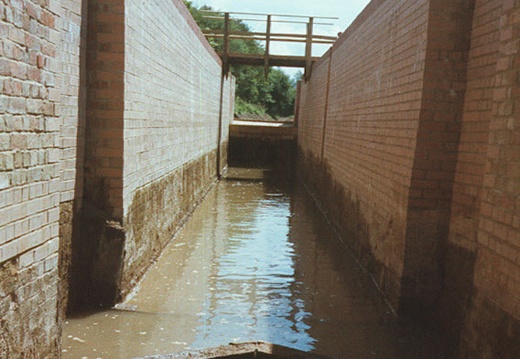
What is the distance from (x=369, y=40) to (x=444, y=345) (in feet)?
Result: 14.2

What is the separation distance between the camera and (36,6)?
8.06ft

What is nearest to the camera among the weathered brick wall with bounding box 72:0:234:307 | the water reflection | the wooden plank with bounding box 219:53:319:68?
the water reflection

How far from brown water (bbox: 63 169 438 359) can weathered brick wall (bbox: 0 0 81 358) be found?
3.08 ft

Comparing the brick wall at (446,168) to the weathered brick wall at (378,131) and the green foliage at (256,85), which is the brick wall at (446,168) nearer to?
the weathered brick wall at (378,131)

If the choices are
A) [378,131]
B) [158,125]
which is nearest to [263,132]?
[158,125]

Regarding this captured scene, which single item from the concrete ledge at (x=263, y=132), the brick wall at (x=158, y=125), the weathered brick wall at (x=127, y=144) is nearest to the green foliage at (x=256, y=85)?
the concrete ledge at (x=263, y=132)

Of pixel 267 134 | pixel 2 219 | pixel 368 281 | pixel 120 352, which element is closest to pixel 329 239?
pixel 368 281

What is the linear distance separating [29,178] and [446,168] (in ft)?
→ 10.3

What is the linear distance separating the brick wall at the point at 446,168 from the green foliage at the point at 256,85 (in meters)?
33.0

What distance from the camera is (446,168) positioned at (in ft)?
13.6

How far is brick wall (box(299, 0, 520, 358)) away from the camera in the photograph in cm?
274

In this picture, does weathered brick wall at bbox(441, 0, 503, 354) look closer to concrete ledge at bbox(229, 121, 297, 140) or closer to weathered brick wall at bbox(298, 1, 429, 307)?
weathered brick wall at bbox(298, 1, 429, 307)

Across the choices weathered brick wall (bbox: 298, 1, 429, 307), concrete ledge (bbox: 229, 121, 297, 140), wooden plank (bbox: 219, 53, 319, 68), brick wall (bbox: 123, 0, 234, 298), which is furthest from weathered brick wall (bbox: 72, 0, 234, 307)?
concrete ledge (bbox: 229, 121, 297, 140)

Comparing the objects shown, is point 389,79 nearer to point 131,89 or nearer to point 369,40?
point 369,40
